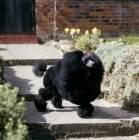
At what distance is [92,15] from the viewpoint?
10945 millimetres

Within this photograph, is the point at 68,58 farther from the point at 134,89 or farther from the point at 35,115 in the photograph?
the point at 134,89

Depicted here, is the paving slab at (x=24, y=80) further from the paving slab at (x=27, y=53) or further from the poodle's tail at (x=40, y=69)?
the poodle's tail at (x=40, y=69)

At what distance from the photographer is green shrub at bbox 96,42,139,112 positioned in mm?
6414

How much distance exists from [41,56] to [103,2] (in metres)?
2.97

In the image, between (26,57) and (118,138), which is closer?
(118,138)

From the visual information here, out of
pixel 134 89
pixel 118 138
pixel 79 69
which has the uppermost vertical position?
pixel 79 69

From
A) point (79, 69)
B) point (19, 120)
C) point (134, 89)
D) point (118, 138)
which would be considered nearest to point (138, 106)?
point (134, 89)

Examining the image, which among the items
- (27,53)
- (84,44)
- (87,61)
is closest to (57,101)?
(87,61)

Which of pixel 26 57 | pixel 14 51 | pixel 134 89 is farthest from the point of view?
pixel 14 51

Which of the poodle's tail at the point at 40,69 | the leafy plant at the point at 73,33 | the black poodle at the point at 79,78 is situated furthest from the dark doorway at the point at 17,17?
the black poodle at the point at 79,78

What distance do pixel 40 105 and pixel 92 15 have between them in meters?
5.30

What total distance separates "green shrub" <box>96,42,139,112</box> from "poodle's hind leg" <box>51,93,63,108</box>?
3.07 ft

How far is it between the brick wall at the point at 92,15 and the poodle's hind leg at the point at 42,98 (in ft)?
→ 15.9

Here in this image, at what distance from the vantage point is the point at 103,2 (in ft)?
36.0
